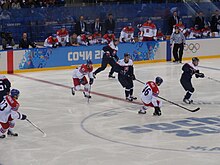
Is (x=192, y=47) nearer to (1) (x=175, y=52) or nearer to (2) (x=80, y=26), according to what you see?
(1) (x=175, y=52)

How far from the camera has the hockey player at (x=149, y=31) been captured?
23.7 meters

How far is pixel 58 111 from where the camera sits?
14250mm

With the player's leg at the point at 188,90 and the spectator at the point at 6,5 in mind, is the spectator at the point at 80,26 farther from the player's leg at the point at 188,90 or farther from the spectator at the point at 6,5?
the player's leg at the point at 188,90

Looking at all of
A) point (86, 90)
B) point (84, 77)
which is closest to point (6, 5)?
point (84, 77)

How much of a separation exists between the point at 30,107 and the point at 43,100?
2.91ft

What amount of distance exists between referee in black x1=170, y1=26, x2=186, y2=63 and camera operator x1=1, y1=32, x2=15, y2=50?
5.50 m

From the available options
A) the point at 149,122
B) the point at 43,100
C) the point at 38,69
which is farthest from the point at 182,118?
the point at 38,69

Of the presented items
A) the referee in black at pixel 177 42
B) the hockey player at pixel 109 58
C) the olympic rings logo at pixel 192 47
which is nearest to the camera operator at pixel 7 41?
the hockey player at pixel 109 58

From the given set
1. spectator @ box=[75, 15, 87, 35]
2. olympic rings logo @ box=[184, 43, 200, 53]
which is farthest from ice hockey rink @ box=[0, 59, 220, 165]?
olympic rings logo @ box=[184, 43, 200, 53]

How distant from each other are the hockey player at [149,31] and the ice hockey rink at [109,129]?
18.1 feet

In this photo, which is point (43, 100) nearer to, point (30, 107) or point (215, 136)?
point (30, 107)

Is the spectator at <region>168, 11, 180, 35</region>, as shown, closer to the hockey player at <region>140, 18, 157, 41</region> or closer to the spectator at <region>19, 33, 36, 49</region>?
the hockey player at <region>140, 18, 157, 41</region>

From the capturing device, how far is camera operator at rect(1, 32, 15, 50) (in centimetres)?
2092

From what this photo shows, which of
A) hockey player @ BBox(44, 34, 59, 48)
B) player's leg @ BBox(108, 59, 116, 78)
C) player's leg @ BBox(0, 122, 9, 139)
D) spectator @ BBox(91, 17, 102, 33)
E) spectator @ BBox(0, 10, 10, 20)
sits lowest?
player's leg @ BBox(0, 122, 9, 139)
